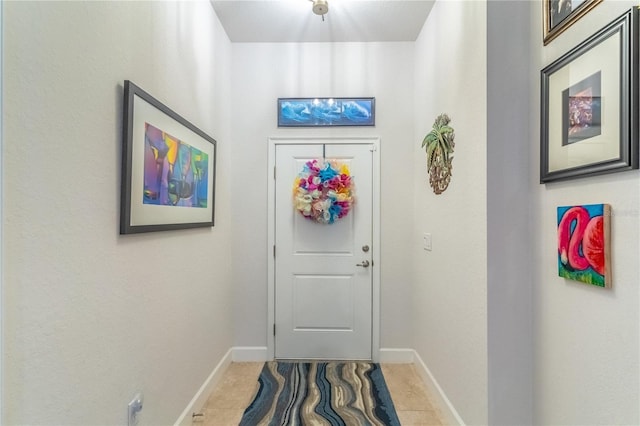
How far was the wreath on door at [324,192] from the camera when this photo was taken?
97.9 inches

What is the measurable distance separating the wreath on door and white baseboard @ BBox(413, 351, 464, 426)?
1.37 metres

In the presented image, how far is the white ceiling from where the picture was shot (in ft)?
7.19

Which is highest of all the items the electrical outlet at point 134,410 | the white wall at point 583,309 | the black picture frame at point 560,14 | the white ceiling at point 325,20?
the white ceiling at point 325,20

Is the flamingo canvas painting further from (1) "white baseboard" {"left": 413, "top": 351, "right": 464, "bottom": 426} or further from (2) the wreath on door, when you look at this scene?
(2) the wreath on door

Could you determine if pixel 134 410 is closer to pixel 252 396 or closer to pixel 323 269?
pixel 252 396

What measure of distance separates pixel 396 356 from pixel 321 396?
0.83m

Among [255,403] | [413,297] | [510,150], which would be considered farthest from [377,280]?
[510,150]

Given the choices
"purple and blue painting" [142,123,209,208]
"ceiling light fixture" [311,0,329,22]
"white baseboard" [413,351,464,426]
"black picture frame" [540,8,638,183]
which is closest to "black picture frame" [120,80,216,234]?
"purple and blue painting" [142,123,209,208]

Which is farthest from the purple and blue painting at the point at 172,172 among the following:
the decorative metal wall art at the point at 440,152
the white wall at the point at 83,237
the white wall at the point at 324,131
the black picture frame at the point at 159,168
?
the decorative metal wall art at the point at 440,152

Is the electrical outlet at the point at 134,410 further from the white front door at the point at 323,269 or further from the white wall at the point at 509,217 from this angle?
the white wall at the point at 509,217

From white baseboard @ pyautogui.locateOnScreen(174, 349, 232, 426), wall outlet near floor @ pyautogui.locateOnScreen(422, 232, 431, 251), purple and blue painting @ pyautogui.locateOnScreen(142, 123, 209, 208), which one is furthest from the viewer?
wall outlet near floor @ pyautogui.locateOnScreen(422, 232, 431, 251)

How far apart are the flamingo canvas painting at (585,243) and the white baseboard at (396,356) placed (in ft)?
5.35

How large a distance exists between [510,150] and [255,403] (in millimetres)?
2227

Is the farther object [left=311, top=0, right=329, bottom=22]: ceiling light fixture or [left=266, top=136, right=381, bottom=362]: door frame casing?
[left=266, top=136, right=381, bottom=362]: door frame casing
